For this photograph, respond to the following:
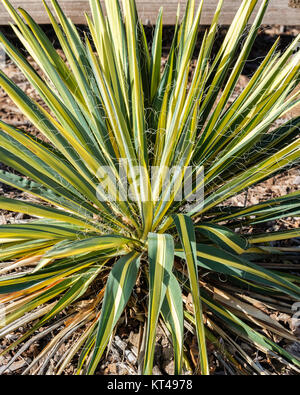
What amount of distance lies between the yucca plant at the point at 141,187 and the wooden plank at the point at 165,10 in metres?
0.83

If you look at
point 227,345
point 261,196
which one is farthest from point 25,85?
point 227,345

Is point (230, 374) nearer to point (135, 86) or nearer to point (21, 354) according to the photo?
point (21, 354)

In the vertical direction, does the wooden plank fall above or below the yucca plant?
above

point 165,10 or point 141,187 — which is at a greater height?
point 165,10

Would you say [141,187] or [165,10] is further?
[165,10]

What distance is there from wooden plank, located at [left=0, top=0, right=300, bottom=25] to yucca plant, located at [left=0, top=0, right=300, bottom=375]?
0.83 meters

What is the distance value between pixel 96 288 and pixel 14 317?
32cm

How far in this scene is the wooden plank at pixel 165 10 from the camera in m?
2.18

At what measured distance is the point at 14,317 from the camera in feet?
4.04

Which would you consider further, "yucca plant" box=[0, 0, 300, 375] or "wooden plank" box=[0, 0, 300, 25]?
"wooden plank" box=[0, 0, 300, 25]

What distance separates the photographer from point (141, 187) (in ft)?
3.73

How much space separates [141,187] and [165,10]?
5.07 feet

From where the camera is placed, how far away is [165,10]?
2264 millimetres

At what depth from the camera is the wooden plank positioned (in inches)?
86.0
